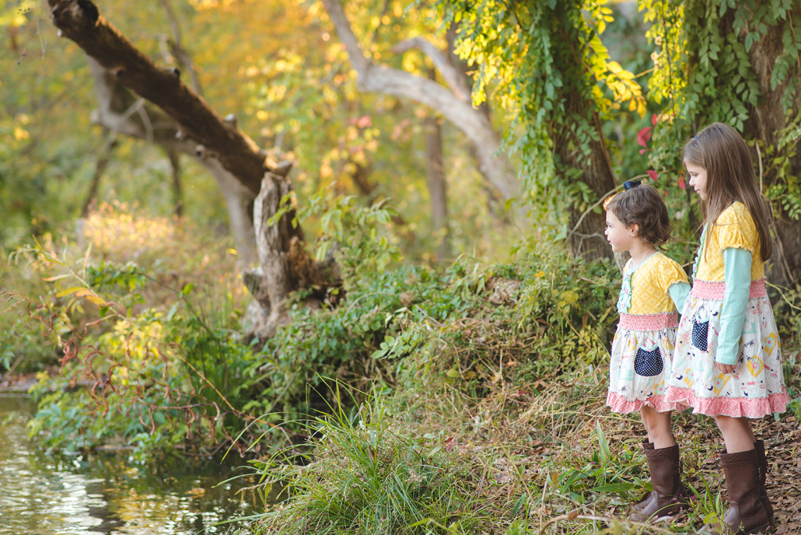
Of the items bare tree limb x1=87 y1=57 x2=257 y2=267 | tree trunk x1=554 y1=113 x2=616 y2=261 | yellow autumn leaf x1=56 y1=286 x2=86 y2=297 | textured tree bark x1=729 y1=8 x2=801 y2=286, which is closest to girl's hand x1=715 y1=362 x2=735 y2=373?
tree trunk x1=554 y1=113 x2=616 y2=261

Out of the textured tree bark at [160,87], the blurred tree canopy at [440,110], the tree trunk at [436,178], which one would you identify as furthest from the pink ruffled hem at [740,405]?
the tree trunk at [436,178]

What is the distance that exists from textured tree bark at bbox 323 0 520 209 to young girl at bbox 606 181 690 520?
5750 mm

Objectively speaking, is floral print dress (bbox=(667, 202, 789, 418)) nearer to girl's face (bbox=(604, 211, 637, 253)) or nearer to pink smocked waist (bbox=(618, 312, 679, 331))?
pink smocked waist (bbox=(618, 312, 679, 331))

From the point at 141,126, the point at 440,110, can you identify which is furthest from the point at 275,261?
the point at 141,126

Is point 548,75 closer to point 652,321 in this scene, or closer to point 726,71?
point 726,71

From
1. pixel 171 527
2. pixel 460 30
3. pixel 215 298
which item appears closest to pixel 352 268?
pixel 215 298

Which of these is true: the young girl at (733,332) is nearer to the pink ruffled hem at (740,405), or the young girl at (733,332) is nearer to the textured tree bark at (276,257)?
the pink ruffled hem at (740,405)

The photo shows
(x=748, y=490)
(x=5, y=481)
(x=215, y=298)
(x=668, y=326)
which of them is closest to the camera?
(x=748, y=490)

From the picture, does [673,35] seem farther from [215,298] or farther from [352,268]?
[215,298]

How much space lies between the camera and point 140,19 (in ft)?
42.9

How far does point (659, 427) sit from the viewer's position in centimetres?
264

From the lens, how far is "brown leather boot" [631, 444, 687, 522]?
100 inches

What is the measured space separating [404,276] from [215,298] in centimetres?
179

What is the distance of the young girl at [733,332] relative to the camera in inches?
92.3
